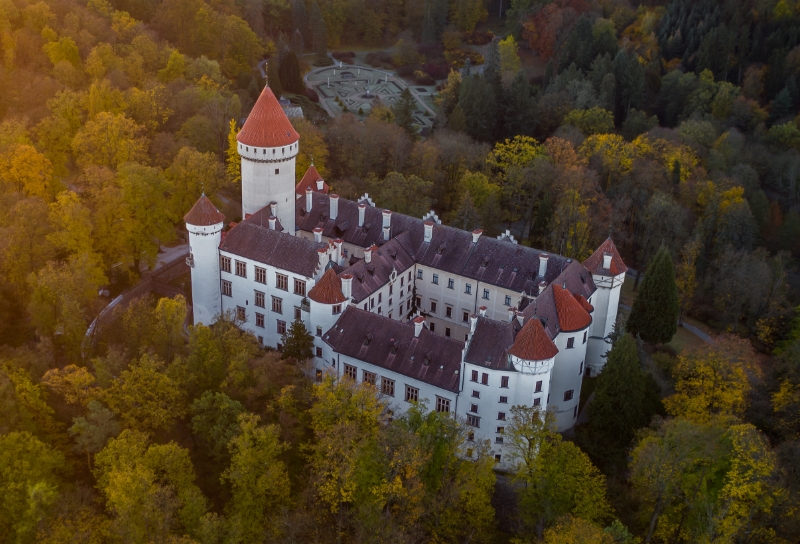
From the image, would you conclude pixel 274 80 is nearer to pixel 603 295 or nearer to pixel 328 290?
pixel 328 290

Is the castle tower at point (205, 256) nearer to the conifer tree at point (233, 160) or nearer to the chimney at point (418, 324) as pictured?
the conifer tree at point (233, 160)

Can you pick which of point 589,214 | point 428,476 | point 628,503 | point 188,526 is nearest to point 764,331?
point 589,214

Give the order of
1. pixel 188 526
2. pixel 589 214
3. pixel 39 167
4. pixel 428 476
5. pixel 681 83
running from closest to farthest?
1. pixel 188 526
2. pixel 428 476
3. pixel 39 167
4. pixel 589 214
5. pixel 681 83

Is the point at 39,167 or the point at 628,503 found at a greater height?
the point at 39,167

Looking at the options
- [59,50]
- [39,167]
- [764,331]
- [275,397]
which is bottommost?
[764,331]

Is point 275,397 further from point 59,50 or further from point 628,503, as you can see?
point 59,50

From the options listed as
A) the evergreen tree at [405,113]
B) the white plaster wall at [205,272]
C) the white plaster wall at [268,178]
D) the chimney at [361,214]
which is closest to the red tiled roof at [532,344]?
the chimney at [361,214]
